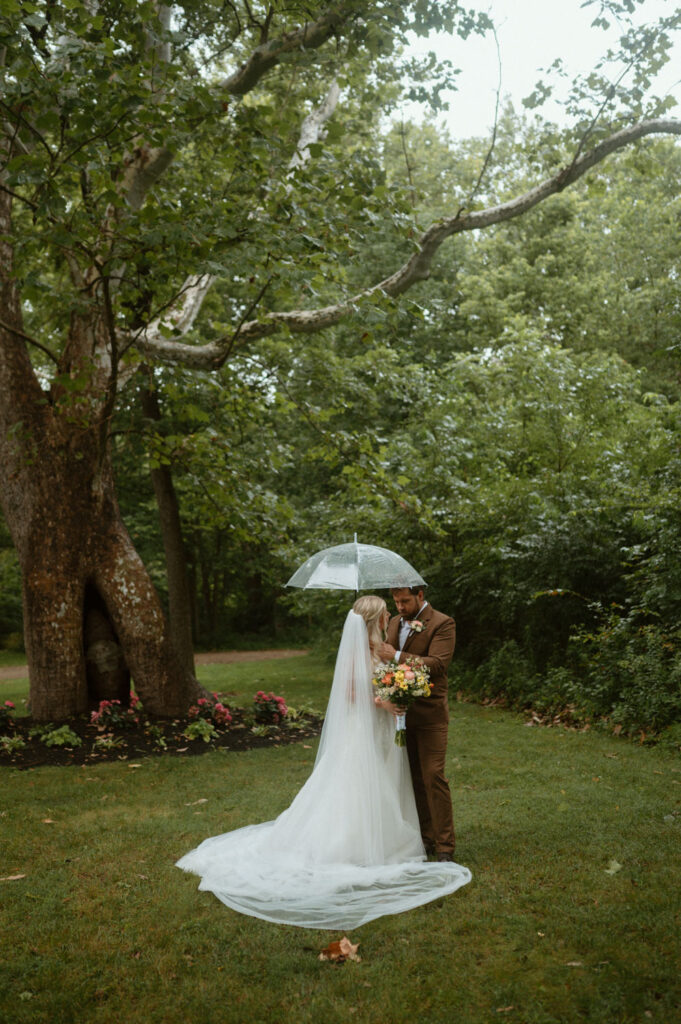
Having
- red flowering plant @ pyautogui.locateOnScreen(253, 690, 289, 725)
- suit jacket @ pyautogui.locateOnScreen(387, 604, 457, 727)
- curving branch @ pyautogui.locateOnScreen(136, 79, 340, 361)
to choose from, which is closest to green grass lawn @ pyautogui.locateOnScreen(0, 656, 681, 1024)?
suit jacket @ pyautogui.locateOnScreen(387, 604, 457, 727)

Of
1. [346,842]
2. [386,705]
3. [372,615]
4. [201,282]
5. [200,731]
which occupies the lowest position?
[346,842]

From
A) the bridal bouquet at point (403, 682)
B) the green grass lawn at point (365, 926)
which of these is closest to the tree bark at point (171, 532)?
the green grass lawn at point (365, 926)

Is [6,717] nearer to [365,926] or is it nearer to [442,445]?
[365,926]

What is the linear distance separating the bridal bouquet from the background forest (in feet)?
13.8

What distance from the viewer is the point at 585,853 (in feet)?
19.9

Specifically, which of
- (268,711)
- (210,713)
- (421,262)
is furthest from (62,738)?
(421,262)

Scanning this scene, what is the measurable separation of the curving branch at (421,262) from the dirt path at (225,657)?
13.3m

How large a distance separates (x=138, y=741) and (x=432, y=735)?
18.8 ft

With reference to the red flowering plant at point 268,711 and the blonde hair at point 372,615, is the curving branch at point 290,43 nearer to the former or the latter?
the blonde hair at point 372,615

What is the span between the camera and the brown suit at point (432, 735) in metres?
5.98

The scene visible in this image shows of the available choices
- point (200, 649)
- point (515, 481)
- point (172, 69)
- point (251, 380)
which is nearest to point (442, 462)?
point (515, 481)

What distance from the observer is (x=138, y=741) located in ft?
34.6

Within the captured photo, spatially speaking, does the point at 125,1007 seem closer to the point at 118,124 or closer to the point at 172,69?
the point at 118,124

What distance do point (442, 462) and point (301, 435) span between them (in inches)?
318
